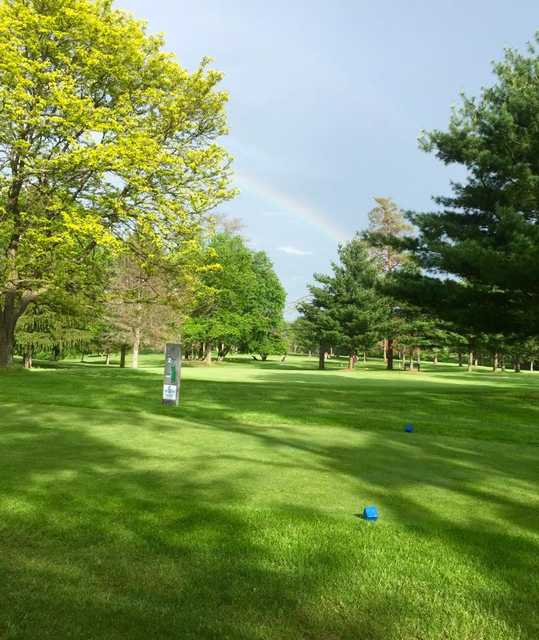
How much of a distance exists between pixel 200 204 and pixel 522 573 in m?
20.5

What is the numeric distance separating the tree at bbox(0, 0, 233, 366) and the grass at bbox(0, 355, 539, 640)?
1262cm

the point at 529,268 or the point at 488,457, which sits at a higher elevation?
the point at 529,268

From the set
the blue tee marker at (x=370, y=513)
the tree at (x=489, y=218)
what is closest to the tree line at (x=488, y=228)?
the tree at (x=489, y=218)

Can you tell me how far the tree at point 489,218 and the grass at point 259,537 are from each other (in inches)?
405

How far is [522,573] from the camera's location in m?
4.04

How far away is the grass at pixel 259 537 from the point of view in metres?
3.24

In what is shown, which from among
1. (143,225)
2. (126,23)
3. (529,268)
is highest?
(126,23)

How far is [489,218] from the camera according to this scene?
2130cm

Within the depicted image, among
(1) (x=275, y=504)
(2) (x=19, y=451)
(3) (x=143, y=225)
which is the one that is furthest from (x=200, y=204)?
(1) (x=275, y=504)

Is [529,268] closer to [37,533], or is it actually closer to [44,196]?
[37,533]

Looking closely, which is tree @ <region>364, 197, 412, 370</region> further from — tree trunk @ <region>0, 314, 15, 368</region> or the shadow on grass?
the shadow on grass

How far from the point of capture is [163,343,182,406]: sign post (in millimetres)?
14172

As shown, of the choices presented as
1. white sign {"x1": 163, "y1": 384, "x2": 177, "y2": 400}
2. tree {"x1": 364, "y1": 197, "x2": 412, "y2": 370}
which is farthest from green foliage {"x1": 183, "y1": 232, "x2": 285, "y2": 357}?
white sign {"x1": 163, "y1": 384, "x2": 177, "y2": 400}

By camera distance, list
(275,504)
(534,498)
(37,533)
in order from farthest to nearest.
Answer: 1. (534,498)
2. (275,504)
3. (37,533)
